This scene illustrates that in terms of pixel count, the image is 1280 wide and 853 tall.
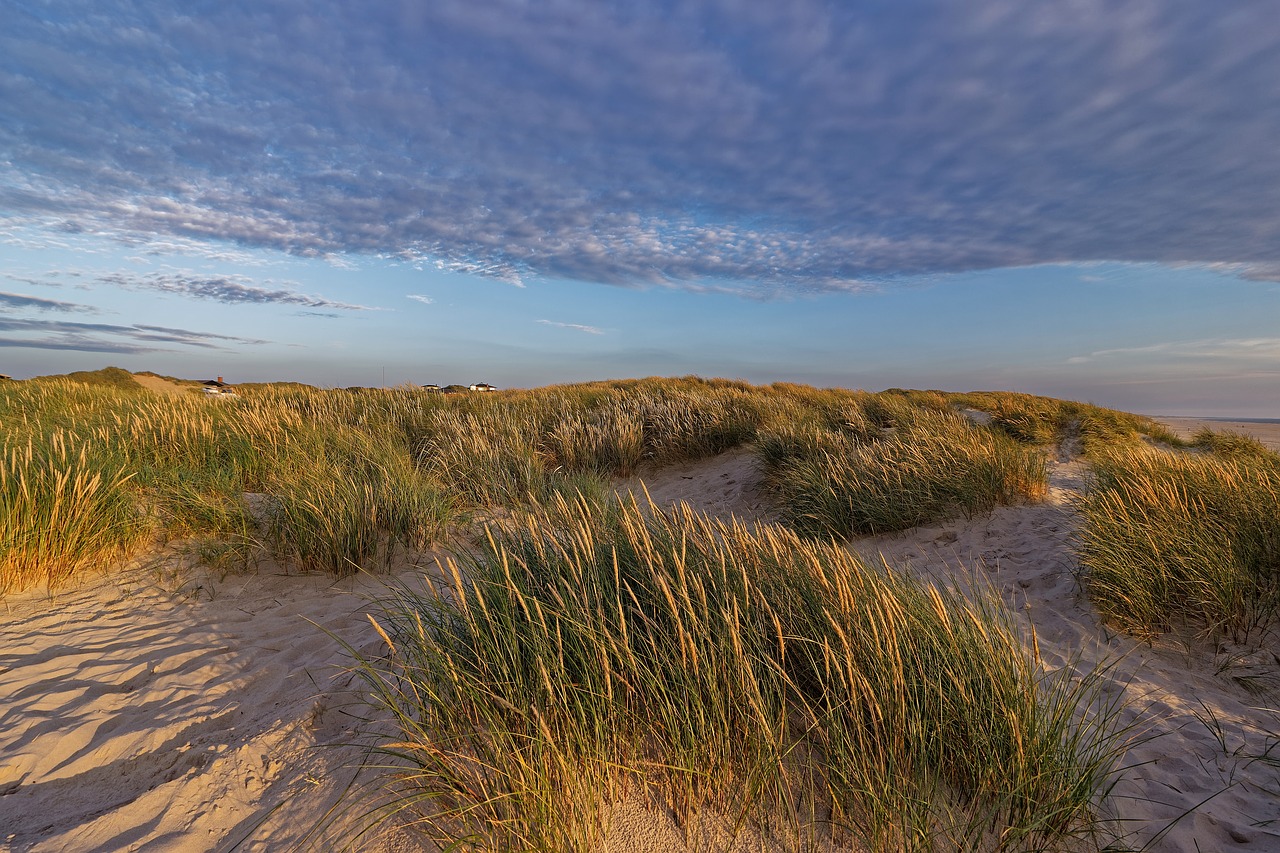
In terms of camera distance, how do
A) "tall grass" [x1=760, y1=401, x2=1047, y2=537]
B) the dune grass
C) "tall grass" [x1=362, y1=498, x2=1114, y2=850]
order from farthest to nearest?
"tall grass" [x1=760, y1=401, x2=1047, y2=537] < the dune grass < "tall grass" [x1=362, y1=498, x2=1114, y2=850]

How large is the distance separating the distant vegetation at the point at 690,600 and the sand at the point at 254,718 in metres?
0.21

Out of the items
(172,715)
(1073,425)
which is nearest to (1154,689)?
(172,715)

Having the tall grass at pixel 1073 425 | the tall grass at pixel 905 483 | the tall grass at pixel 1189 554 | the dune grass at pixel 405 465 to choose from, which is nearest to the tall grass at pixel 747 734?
the dune grass at pixel 405 465

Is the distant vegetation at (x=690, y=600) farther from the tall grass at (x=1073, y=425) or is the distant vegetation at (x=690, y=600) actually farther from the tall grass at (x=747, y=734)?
the tall grass at (x=1073, y=425)

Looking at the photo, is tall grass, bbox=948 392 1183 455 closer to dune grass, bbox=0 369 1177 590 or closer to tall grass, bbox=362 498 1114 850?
dune grass, bbox=0 369 1177 590

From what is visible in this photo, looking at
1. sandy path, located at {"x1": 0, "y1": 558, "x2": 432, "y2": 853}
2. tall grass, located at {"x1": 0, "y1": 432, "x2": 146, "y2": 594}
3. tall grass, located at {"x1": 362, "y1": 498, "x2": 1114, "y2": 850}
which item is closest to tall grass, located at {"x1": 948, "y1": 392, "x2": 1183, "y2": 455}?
tall grass, located at {"x1": 362, "y1": 498, "x2": 1114, "y2": 850}

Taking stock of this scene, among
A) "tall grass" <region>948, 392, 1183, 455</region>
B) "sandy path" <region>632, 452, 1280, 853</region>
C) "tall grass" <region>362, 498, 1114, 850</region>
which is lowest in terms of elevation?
"sandy path" <region>632, 452, 1280, 853</region>

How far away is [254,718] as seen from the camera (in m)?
2.59

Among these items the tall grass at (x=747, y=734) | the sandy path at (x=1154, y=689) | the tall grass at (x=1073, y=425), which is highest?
the tall grass at (x=1073, y=425)

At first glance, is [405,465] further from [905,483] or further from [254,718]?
[905,483]

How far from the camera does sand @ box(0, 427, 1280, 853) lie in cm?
197

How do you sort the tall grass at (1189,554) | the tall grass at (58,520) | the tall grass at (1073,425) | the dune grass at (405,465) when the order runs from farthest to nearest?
the tall grass at (1073,425) → the dune grass at (405,465) → the tall grass at (58,520) → the tall grass at (1189,554)

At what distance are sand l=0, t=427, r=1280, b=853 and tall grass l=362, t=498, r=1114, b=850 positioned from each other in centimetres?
18

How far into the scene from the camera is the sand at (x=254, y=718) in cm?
197
